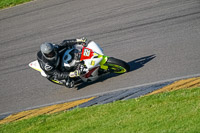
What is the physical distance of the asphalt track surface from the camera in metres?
10.5

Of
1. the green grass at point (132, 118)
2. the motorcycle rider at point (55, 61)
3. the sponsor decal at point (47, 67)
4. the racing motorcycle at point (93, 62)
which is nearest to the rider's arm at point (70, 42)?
the motorcycle rider at point (55, 61)

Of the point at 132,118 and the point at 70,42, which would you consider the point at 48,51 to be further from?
the point at 132,118

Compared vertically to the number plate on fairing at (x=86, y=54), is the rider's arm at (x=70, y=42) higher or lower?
higher

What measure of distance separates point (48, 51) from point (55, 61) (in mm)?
456

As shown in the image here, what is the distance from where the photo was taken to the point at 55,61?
1027 cm

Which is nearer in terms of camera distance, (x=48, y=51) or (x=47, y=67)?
(x=48, y=51)

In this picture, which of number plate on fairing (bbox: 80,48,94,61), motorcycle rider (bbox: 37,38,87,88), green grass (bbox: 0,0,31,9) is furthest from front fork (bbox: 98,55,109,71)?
green grass (bbox: 0,0,31,9)

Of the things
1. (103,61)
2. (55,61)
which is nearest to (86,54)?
(103,61)

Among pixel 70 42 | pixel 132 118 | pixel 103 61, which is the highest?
pixel 70 42

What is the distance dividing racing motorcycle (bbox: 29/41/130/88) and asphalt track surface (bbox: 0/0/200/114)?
0.26m

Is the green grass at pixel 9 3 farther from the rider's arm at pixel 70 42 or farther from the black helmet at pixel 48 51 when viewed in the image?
the black helmet at pixel 48 51

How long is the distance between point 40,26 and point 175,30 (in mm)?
6120

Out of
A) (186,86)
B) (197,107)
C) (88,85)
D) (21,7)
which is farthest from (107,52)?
(21,7)

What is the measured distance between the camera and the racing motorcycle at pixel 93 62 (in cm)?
1022
